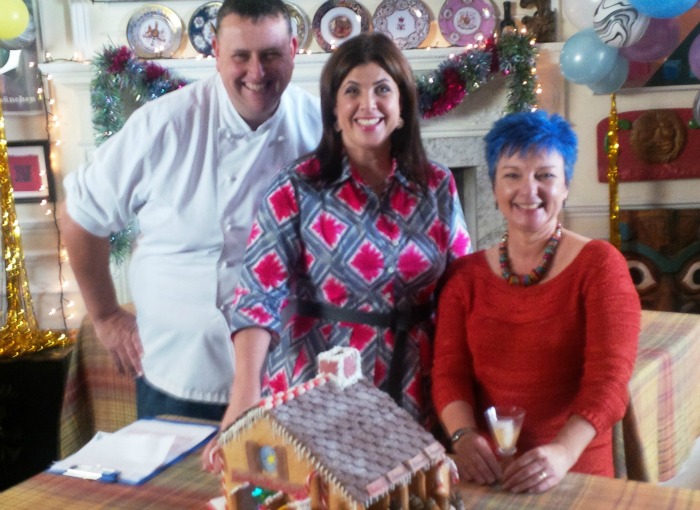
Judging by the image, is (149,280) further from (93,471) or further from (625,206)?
(625,206)

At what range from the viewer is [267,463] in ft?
3.09

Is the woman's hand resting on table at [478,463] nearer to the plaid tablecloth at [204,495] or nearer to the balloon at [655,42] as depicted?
the plaid tablecloth at [204,495]

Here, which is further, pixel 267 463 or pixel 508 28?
pixel 508 28

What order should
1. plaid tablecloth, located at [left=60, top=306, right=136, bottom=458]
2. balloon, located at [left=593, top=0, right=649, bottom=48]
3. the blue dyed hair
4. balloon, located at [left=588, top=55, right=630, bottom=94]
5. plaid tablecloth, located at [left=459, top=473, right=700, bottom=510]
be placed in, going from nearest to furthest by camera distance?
plaid tablecloth, located at [left=459, top=473, right=700, bottom=510]
the blue dyed hair
plaid tablecloth, located at [left=60, top=306, right=136, bottom=458]
balloon, located at [left=593, top=0, right=649, bottom=48]
balloon, located at [left=588, top=55, right=630, bottom=94]

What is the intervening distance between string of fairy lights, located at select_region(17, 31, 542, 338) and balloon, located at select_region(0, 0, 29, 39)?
1.37 ft

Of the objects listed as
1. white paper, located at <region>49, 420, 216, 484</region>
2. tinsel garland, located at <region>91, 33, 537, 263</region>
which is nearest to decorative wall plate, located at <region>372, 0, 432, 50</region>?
tinsel garland, located at <region>91, 33, 537, 263</region>

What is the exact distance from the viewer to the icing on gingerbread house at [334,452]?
0.89m

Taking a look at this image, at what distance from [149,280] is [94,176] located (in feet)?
0.99

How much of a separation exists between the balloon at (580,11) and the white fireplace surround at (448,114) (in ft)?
0.92

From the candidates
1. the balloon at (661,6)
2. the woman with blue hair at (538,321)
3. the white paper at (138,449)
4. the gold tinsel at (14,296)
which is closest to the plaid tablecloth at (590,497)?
the woman with blue hair at (538,321)

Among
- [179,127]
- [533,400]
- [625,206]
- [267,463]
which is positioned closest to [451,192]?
[533,400]

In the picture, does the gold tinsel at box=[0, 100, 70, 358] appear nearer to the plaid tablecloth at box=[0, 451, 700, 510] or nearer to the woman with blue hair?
the plaid tablecloth at box=[0, 451, 700, 510]

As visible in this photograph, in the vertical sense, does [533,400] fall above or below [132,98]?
below

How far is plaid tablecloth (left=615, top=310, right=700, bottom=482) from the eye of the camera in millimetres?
1734
